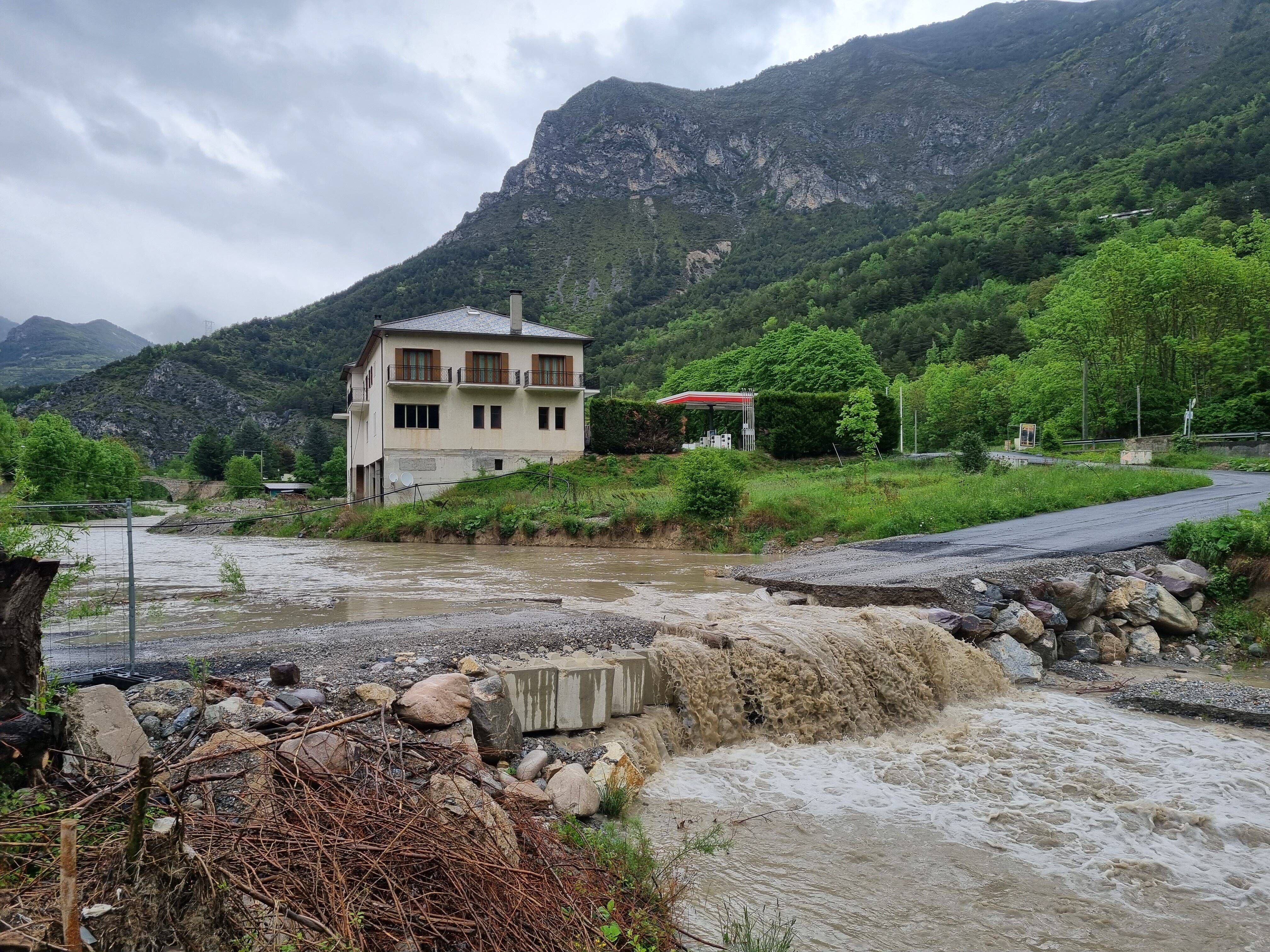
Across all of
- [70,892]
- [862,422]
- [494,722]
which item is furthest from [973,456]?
[70,892]

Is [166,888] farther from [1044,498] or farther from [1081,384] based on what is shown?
[1081,384]

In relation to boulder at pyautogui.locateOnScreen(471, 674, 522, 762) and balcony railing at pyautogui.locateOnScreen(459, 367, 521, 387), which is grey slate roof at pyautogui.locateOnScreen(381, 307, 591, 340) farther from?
boulder at pyautogui.locateOnScreen(471, 674, 522, 762)

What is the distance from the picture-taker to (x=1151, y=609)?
11.5 m

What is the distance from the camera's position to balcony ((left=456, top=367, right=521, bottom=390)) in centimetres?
4016

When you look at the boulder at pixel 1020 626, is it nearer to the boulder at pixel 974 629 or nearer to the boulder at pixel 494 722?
the boulder at pixel 974 629

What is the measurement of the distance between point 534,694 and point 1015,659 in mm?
6878

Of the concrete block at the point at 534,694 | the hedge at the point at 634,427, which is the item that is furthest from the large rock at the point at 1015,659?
the hedge at the point at 634,427

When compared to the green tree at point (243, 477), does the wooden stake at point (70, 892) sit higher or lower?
lower

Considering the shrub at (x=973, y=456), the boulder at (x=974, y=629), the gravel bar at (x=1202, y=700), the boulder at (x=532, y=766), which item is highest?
the shrub at (x=973, y=456)

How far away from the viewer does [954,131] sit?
593ft

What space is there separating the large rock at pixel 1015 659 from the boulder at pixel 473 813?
7.86m

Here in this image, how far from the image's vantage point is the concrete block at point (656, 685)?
755cm

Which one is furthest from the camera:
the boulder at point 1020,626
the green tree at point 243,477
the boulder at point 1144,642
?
the green tree at point 243,477

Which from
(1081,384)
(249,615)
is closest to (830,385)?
(1081,384)
